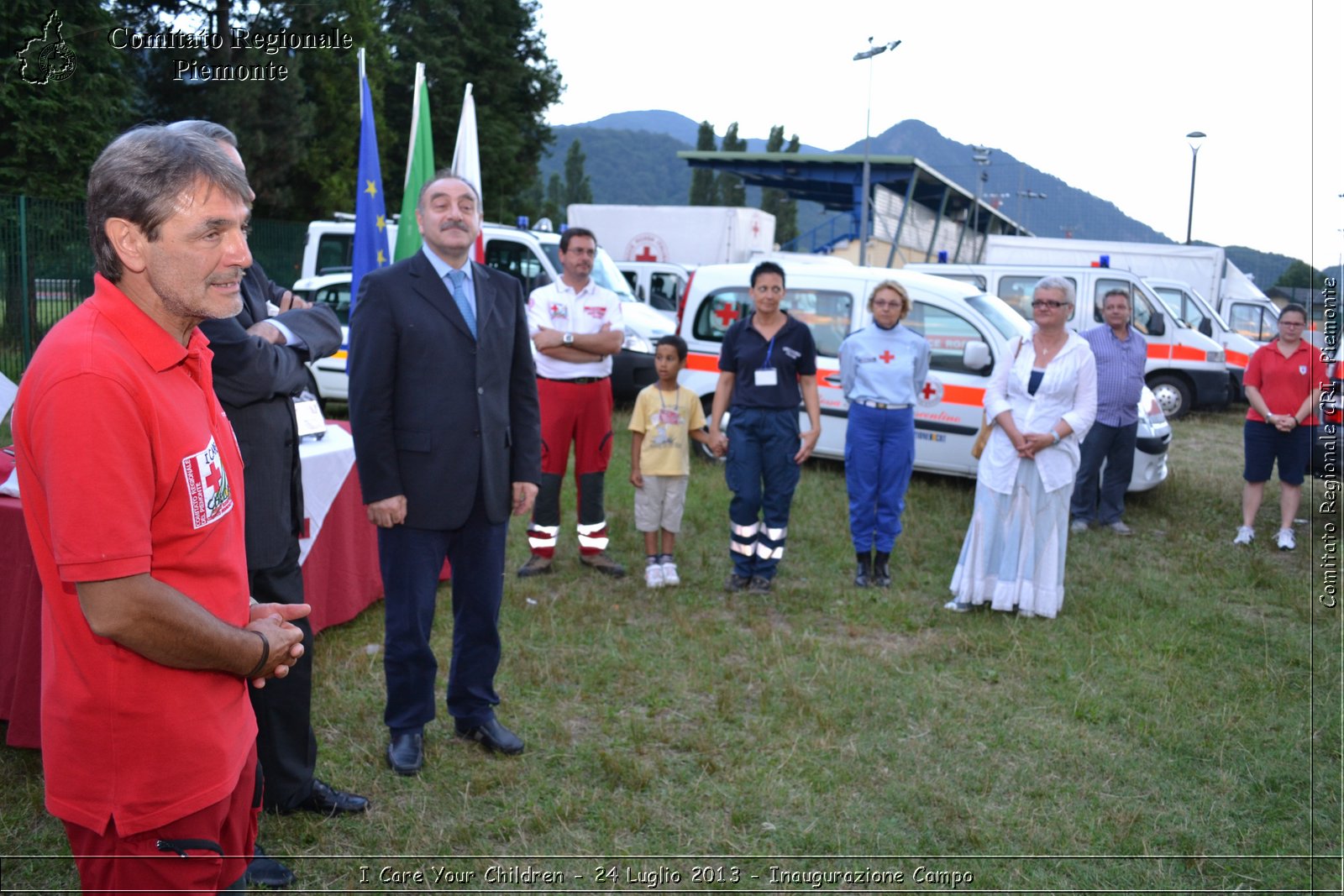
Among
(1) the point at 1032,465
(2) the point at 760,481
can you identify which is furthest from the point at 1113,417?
(2) the point at 760,481

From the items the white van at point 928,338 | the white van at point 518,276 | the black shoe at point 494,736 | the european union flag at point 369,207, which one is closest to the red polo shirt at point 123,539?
the black shoe at point 494,736

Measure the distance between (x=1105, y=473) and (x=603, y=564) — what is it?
4476 millimetres

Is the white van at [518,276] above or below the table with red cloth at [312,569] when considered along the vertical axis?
above

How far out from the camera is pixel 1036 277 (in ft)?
46.6

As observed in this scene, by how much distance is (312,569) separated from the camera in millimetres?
4648

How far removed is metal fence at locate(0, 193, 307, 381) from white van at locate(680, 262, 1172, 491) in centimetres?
715

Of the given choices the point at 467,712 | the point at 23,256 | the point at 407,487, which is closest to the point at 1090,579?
the point at 467,712

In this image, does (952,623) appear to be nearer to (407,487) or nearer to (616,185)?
(407,487)

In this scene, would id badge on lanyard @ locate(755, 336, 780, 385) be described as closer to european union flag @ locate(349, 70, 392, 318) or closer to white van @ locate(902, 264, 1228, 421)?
european union flag @ locate(349, 70, 392, 318)

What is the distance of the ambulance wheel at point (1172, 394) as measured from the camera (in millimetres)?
14164

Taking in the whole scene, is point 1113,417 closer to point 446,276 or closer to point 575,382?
point 575,382

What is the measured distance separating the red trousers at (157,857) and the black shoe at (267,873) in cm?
127

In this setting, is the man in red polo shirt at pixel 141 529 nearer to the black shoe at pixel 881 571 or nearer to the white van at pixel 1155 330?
the black shoe at pixel 881 571

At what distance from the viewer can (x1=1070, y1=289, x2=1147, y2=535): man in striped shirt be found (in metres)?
7.84
